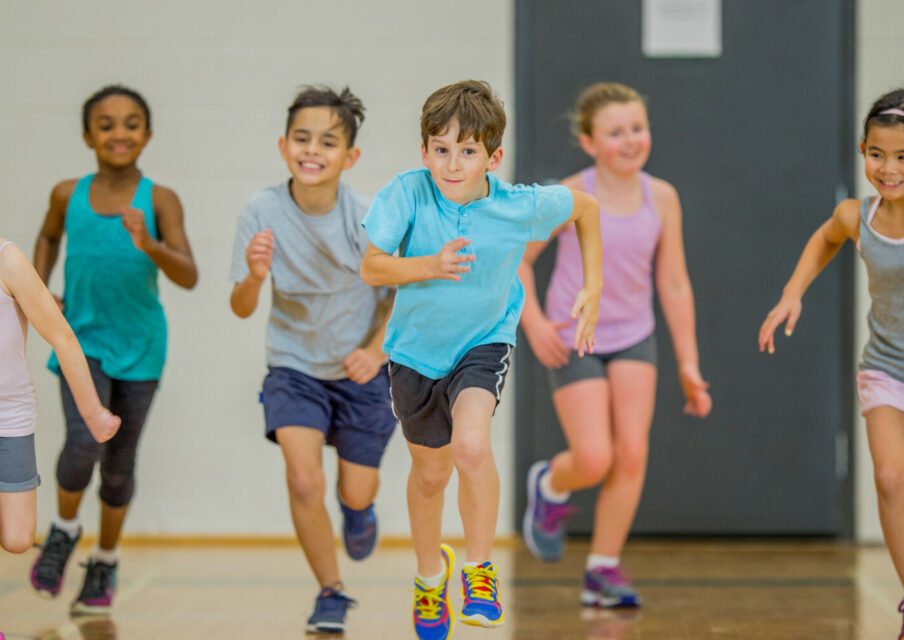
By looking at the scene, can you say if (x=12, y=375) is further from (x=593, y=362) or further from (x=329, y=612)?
(x=593, y=362)

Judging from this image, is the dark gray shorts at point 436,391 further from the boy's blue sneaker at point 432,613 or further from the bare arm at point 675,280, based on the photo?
the bare arm at point 675,280

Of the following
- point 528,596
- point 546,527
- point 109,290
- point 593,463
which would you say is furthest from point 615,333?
point 109,290

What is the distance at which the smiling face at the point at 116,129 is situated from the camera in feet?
12.1

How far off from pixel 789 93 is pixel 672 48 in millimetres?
522

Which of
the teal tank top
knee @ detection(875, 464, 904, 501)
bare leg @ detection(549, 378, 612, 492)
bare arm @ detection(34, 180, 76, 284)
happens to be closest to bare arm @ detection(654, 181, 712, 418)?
bare leg @ detection(549, 378, 612, 492)

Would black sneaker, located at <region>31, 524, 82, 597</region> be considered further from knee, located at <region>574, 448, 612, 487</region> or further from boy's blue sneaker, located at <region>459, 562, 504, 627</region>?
knee, located at <region>574, 448, 612, 487</region>

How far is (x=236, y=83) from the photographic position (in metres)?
5.01

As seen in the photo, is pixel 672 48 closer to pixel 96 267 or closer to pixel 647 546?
pixel 647 546

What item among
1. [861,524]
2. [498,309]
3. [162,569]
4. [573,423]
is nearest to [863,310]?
[861,524]

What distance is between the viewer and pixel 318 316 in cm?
353

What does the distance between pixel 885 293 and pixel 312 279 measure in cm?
159

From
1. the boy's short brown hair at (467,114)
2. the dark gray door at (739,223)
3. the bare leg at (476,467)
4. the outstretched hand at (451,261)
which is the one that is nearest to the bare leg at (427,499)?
the bare leg at (476,467)

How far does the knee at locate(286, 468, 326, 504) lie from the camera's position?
3.41m

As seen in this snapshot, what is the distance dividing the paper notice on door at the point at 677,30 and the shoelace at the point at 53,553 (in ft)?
9.74
